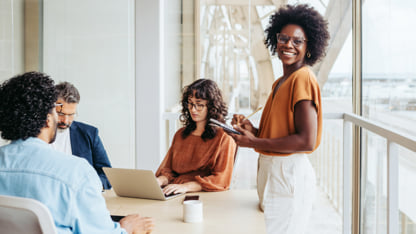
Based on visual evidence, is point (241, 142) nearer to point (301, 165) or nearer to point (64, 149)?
point (301, 165)

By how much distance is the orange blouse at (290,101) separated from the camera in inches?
72.8

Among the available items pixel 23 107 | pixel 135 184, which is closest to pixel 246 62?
pixel 135 184

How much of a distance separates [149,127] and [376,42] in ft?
5.76

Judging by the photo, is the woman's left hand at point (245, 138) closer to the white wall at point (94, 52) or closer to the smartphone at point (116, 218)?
the smartphone at point (116, 218)

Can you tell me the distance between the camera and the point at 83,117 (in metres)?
3.45

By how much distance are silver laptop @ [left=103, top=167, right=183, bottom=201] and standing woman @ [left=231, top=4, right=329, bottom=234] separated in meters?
0.43

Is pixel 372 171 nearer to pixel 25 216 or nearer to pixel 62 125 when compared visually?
pixel 62 125

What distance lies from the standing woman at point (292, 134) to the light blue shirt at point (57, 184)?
835 mm

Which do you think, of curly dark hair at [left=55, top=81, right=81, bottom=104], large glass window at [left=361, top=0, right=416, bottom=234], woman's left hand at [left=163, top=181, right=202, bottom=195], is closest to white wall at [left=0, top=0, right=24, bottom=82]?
curly dark hair at [left=55, top=81, right=81, bottom=104]

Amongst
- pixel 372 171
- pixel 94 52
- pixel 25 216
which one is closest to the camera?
pixel 25 216

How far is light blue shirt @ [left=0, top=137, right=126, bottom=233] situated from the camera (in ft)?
3.75

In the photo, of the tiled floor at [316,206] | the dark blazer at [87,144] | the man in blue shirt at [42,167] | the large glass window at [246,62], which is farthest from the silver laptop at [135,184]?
the large glass window at [246,62]

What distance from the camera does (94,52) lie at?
3.44 m

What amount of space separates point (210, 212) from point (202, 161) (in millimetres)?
540
